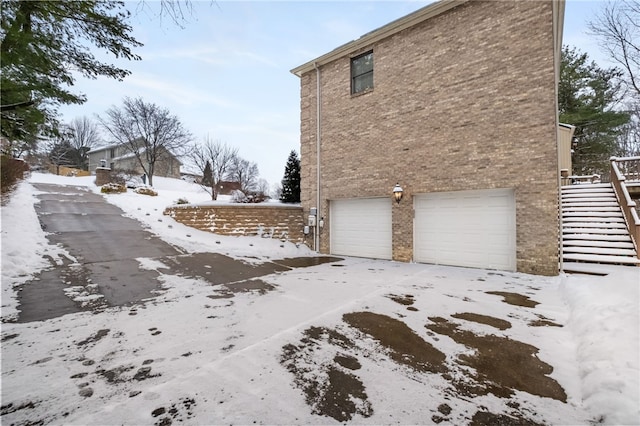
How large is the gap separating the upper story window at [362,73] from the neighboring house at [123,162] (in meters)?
25.6

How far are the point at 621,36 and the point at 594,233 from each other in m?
12.9

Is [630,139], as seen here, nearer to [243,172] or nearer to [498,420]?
[498,420]

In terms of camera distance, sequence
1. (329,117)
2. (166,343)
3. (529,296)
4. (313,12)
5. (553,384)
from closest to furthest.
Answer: (553,384)
(166,343)
(529,296)
(313,12)
(329,117)

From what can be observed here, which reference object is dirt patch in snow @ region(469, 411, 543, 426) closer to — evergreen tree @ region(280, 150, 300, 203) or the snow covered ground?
the snow covered ground

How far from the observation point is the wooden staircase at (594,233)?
608cm

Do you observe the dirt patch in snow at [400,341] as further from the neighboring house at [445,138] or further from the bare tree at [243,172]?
the bare tree at [243,172]

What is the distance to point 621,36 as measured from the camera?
503 inches

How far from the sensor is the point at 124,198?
14.2m

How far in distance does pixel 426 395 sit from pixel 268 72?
1402 centimetres

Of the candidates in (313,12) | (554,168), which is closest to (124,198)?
(313,12)

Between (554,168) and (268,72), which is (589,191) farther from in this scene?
(268,72)

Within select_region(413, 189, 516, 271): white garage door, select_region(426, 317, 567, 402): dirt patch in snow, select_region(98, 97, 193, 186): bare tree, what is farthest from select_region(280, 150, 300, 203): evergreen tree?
select_region(98, 97, 193, 186): bare tree

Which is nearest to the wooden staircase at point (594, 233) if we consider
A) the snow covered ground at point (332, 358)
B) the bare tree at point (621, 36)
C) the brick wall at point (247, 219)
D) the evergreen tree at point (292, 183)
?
the snow covered ground at point (332, 358)

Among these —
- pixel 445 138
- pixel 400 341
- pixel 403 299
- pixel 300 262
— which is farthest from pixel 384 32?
pixel 400 341
